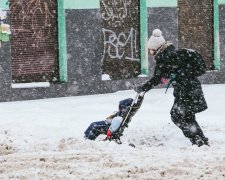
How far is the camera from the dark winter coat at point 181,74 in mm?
7789

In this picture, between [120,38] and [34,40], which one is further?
[120,38]

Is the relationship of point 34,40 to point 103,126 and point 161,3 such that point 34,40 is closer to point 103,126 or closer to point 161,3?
point 161,3

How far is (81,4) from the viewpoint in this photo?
1462 centimetres

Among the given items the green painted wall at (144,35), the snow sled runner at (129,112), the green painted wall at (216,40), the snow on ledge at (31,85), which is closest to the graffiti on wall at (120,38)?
the green painted wall at (144,35)

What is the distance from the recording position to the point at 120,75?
51.4 feet

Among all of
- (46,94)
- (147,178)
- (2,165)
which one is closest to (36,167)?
(2,165)

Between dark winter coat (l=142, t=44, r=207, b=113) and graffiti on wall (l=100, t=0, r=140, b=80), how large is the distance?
24.6ft

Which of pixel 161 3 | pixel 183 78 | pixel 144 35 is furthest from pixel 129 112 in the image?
pixel 161 3

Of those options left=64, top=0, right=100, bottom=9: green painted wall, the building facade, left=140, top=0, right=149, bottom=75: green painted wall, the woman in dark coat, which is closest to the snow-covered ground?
the woman in dark coat

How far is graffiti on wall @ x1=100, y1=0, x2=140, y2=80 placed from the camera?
15.3 metres

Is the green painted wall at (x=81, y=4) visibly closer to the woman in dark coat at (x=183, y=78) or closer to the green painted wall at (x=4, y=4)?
the green painted wall at (x=4, y=4)

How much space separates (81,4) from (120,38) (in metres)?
1.53

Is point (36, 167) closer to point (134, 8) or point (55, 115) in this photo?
point (55, 115)

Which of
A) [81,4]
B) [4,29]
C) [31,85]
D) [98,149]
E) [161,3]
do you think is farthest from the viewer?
[161,3]
